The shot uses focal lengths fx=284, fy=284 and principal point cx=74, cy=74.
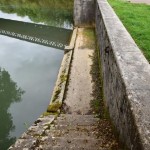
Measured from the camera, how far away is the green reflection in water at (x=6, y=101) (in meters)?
7.39

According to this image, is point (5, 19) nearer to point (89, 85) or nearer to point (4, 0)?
point (4, 0)

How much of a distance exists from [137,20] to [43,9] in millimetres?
13219

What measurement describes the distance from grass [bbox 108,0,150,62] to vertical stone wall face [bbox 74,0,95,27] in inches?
48.9

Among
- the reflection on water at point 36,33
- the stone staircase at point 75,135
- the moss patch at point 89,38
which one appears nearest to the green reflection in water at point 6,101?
the stone staircase at point 75,135

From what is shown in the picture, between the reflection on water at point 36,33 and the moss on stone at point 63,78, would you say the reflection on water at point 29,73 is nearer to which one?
the reflection on water at point 36,33

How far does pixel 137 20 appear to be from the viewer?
11.2m

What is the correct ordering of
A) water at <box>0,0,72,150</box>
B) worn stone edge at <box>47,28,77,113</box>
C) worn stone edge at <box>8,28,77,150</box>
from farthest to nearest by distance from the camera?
1. water at <box>0,0,72,150</box>
2. worn stone edge at <box>47,28,77,113</box>
3. worn stone edge at <box>8,28,77,150</box>

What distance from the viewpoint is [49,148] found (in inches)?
157

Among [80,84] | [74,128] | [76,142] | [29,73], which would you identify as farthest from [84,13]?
[76,142]

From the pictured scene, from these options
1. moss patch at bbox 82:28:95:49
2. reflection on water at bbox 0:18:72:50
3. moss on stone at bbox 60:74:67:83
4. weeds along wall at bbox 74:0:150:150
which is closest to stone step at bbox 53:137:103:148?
weeds along wall at bbox 74:0:150:150

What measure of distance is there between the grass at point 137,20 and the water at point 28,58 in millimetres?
3361

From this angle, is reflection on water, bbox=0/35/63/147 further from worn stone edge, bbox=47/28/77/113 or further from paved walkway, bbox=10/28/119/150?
paved walkway, bbox=10/28/119/150

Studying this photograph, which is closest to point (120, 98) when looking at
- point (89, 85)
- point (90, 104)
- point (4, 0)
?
point (90, 104)

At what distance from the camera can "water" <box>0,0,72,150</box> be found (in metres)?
8.60
